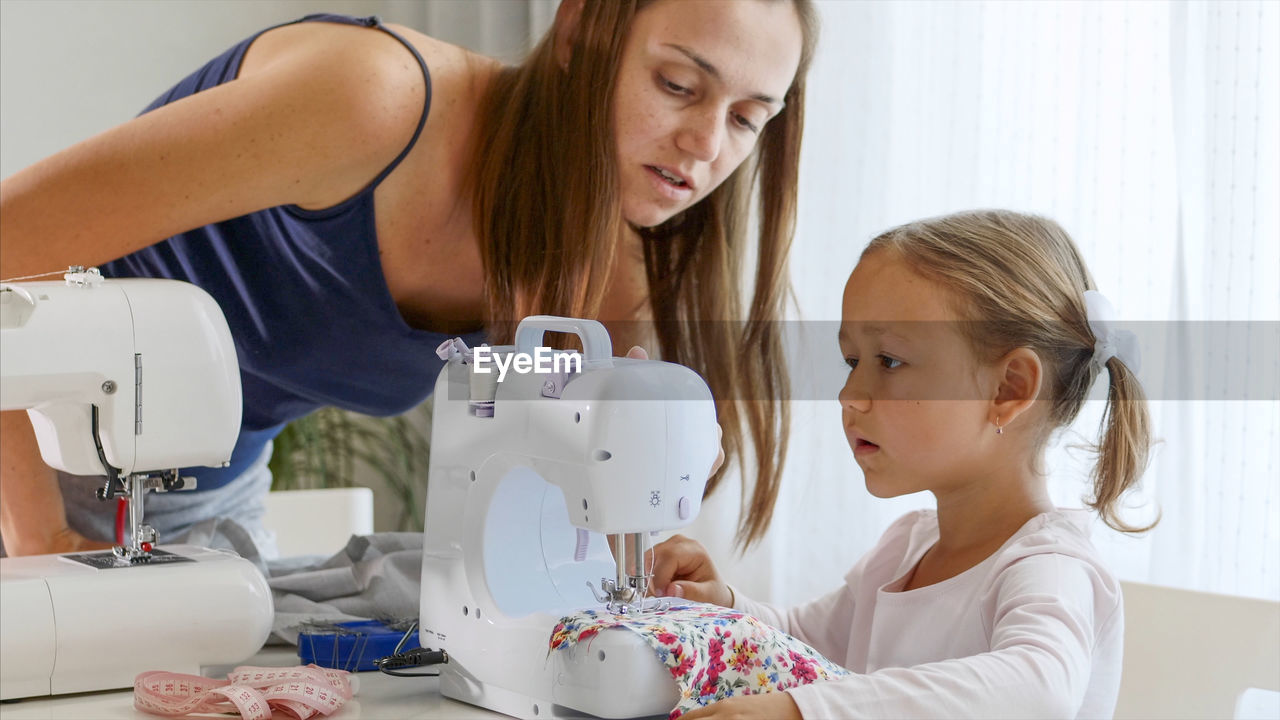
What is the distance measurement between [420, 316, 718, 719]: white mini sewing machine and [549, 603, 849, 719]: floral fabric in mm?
14

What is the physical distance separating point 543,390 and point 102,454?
0.44 metres

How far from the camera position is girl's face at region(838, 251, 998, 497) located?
1091 mm

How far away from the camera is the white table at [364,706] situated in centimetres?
96

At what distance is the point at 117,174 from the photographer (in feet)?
3.95

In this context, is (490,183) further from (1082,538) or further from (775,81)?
(1082,538)

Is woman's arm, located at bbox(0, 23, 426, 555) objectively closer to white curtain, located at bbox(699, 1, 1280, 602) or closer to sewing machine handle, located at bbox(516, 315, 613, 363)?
sewing machine handle, located at bbox(516, 315, 613, 363)

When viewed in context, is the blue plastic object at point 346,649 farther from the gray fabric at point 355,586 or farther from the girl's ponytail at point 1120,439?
the girl's ponytail at point 1120,439

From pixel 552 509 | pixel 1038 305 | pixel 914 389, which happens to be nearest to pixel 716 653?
pixel 552 509

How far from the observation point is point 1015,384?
1.11 meters

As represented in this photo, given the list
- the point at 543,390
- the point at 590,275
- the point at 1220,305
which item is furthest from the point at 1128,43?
the point at 543,390

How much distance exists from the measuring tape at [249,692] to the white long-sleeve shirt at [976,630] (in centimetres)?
40

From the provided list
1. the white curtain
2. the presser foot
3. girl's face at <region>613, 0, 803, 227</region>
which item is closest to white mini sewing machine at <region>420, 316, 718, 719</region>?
the presser foot

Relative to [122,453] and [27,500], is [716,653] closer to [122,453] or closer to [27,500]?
[122,453]

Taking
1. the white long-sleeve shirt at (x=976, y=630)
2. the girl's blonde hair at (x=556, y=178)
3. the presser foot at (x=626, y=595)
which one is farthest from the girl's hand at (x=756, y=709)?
the girl's blonde hair at (x=556, y=178)
